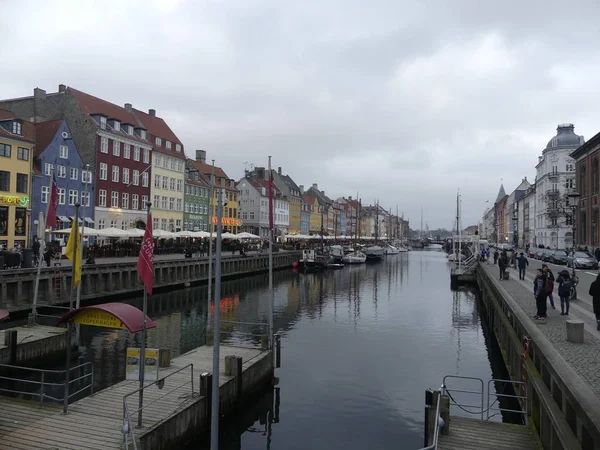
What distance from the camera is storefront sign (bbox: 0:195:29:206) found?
4512 cm

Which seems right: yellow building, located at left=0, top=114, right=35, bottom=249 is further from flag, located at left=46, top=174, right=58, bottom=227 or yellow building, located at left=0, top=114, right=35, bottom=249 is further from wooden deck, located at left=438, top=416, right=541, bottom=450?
wooden deck, located at left=438, top=416, right=541, bottom=450

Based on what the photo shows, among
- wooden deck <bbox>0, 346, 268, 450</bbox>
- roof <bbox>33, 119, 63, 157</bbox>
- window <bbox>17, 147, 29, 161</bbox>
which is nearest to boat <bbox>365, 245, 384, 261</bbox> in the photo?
roof <bbox>33, 119, 63, 157</bbox>

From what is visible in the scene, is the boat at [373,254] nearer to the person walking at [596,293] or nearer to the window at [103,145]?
the window at [103,145]

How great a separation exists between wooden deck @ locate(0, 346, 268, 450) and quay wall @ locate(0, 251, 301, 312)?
59.8ft

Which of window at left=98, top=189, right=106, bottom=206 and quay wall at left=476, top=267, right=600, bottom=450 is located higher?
window at left=98, top=189, right=106, bottom=206

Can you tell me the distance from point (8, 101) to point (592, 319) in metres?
66.8

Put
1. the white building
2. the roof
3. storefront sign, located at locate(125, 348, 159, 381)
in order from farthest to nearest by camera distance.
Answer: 1. the white building
2. the roof
3. storefront sign, located at locate(125, 348, 159, 381)

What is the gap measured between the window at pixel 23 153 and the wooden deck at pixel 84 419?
40.0 meters

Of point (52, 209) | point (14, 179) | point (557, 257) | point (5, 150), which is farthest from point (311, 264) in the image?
point (52, 209)

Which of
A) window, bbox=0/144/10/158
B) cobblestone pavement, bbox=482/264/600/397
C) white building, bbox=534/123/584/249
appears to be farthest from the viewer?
white building, bbox=534/123/584/249

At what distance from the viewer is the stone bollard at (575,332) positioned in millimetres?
15445

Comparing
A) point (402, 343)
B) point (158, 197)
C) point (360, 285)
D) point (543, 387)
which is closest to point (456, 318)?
point (402, 343)

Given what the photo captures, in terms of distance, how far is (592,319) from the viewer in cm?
1980

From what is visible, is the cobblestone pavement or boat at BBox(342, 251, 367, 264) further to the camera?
boat at BBox(342, 251, 367, 264)
